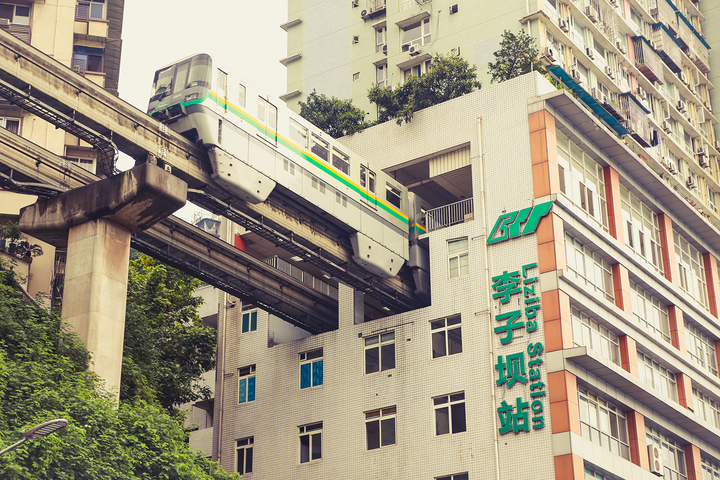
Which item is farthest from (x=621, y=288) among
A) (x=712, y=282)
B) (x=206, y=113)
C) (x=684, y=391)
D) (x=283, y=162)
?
(x=206, y=113)

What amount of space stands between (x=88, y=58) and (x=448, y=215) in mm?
21937

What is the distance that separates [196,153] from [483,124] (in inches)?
562

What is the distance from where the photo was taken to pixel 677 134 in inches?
2736

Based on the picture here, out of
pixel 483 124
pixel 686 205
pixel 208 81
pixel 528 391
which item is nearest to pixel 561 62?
pixel 686 205

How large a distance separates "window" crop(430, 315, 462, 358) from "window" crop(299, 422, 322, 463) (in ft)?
20.4

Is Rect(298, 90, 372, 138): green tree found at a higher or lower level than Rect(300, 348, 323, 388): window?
higher

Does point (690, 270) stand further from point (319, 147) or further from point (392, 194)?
point (319, 147)

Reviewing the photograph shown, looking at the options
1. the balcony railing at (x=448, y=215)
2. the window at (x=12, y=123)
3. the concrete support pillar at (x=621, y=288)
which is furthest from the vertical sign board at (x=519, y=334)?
the window at (x=12, y=123)

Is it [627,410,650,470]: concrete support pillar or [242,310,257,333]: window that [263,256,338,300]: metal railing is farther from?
[627,410,650,470]: concrete support pillar

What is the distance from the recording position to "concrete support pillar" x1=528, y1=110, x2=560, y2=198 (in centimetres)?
3856

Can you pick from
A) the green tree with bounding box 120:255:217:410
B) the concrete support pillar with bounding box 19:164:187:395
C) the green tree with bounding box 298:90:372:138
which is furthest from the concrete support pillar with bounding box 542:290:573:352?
the green tree with bounding box 298:90:372:138

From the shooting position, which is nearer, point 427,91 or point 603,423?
point 603,423

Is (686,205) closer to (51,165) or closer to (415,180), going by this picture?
(415,180)

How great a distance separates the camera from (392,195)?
41.1 metres
